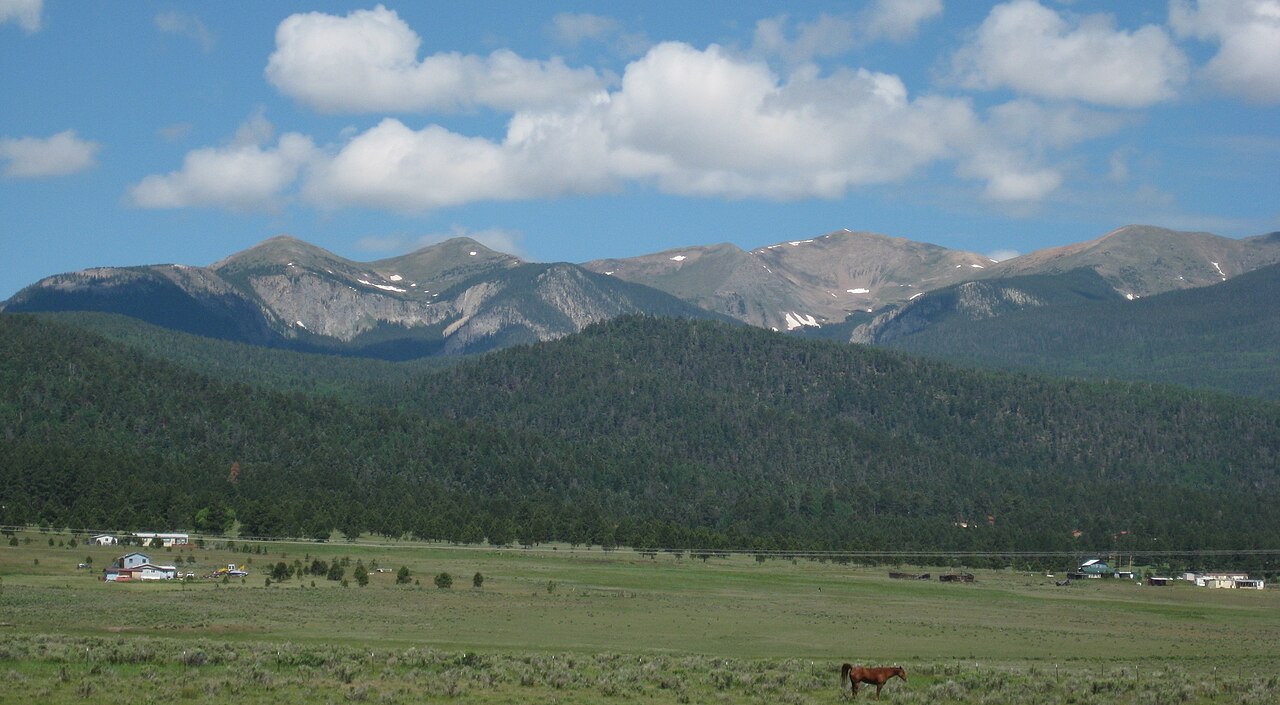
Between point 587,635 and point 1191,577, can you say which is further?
point 1191,577

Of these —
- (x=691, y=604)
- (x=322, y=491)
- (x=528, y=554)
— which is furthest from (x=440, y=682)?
(x=322, y=491)

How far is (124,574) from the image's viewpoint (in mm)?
104688

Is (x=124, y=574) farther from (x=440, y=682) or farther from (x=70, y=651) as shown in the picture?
(x=440, y=682)

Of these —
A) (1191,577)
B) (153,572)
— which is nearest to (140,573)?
(153,572)

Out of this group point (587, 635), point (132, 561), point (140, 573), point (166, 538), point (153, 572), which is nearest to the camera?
point (587, 635)

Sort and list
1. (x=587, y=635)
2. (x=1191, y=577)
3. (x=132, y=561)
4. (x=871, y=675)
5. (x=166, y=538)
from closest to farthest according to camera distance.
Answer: (x=871, y=675) → (x=587, y=635) → (x=132, y=561) → (x=166, y=538) → (x=1191, y=577)

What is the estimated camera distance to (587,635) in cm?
8175

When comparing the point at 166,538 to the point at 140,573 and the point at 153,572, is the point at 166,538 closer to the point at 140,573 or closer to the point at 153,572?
the point at 153,572

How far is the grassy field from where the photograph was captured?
179ft

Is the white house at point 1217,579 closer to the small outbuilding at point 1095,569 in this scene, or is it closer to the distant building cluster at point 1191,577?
the distant building cluster at point 1191,577

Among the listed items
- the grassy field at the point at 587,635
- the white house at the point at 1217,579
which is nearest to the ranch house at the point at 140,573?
the grassy field at the point at 587,635

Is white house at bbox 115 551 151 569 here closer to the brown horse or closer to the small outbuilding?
the brown horse

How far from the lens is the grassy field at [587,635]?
179ft

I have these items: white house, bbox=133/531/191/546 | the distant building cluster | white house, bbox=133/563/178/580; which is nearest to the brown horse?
white house, bbox=133/563/178/580
